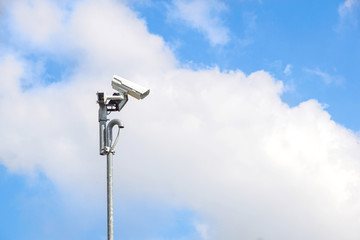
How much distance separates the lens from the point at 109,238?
1511 centimetres

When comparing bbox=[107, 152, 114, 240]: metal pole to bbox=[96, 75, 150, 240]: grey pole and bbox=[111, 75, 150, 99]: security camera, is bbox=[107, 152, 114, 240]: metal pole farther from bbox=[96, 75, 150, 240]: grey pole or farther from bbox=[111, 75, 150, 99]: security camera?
bbox=[111, 75, 150, 99]: security camera

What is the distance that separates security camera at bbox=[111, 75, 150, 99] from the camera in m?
16.5

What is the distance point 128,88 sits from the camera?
54.2 feet

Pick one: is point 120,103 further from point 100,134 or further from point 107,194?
point 107,194

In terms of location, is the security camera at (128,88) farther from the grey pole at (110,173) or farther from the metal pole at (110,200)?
the metal pole at (110,200)

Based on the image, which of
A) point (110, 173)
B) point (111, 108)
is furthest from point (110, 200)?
point (111, 108)

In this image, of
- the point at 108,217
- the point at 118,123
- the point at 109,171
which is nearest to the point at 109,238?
the point at 108,217

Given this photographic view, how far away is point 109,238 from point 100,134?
8.24 feet

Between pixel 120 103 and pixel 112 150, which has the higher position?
pixel 120 103

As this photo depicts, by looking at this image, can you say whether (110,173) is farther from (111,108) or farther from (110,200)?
(111,108)

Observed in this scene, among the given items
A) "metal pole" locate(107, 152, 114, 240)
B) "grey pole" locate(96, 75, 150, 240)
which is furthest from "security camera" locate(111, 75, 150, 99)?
"metal pole" locate(107, 152, 114, 240)

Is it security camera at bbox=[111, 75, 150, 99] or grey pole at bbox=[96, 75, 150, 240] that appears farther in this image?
security camera at bbox=[111, 75, 150, 99]

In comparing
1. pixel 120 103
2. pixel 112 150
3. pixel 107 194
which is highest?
pixel 120 103

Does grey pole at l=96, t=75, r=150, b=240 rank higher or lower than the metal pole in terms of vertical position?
higher
